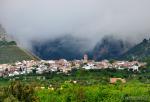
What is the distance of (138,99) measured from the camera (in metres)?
97.2

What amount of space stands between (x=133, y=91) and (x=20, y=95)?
46.6 metres

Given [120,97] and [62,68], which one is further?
[62,68]

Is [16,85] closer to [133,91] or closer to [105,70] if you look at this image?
[133,91]

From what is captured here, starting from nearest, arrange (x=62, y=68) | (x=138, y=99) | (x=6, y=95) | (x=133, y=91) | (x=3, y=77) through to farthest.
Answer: (x=6, y=95) < (x=138, y=99) < (x=133, y=91) < (x=3, y=77) < (x=62, y=68)

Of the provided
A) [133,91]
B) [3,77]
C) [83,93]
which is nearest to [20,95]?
[83,93]

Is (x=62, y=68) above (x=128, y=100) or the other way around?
above

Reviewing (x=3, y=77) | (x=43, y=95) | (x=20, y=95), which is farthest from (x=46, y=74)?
(x=20, y=95)

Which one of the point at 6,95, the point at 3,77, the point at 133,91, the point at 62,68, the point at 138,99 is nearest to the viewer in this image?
the point at 6,95

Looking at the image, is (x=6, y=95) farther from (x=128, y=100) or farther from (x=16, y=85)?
(x=128, y=100)

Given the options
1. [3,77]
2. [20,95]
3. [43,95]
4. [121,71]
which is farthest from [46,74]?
[20,95]

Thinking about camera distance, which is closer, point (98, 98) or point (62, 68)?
point (98, 98)

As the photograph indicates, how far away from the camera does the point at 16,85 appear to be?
6216cm

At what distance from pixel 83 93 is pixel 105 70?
272ft

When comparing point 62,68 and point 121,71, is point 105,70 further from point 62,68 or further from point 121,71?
point 62,68
